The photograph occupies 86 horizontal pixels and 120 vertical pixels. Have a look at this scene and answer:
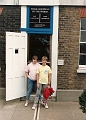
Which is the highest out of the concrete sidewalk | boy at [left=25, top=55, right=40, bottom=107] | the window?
the window

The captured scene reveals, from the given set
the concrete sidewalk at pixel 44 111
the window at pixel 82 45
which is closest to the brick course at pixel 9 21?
the concrete sidewalk at pixel 44 111

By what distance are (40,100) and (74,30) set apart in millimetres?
2712

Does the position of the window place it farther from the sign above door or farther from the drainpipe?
the sign above door

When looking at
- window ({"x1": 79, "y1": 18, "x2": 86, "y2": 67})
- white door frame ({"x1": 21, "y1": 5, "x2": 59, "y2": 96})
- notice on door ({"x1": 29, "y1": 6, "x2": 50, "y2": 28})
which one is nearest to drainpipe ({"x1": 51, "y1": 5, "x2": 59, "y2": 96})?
white door frame ({"x1": 21, "y1": 5, "x2": 59, "y2": 96})

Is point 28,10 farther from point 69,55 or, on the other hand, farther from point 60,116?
point 60,116

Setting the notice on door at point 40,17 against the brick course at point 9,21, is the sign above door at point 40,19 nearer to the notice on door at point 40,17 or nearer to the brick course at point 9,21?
the notice on door at point 40,17

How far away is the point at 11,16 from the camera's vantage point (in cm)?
870

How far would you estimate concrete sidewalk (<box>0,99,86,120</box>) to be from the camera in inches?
276

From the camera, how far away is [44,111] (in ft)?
25.0

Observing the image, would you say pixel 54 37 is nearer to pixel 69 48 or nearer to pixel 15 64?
pixel 69 48

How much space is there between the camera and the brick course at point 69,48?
28.2ft

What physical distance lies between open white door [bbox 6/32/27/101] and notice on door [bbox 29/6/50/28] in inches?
22.5

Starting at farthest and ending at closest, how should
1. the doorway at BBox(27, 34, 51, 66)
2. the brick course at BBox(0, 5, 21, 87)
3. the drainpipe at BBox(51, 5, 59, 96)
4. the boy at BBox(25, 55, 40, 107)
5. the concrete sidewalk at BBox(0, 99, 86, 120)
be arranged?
1. the doorway at BBox(27, 34, 51, 66)
2. the brick course at BBox(0, 5, 21, 87)
3. the drainpipe at BBox(51, 5, 59, 96)
4. the boy at BBox(25, 55, 40, 107)
5. the concrete sidewalk at BBox(0, 99, 86, 120)

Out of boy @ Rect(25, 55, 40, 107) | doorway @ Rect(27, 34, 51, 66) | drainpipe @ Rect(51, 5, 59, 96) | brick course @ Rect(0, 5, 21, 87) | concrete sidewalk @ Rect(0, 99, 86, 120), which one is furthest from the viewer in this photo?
doorway @ Rect(27, 34, 51, 66)
